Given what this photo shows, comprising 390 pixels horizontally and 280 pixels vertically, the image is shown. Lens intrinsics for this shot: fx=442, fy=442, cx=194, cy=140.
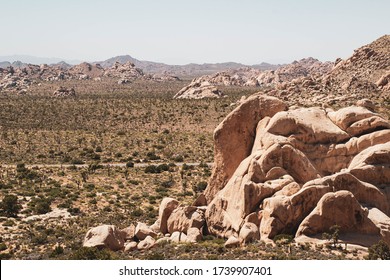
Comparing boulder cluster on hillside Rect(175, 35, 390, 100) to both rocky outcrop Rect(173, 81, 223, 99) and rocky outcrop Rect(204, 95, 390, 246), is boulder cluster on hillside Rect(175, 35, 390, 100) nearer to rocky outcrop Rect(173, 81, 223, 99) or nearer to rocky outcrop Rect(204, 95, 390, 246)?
rocky outcrop Rect(173, 81, 223, 99)

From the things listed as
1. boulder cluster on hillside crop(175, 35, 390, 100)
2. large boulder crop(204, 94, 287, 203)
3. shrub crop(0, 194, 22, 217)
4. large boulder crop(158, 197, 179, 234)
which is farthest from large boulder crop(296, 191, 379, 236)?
boulder cluster on hillside crop(175, 35, 390, 100)

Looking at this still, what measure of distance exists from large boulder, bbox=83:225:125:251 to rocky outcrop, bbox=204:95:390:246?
7.36m

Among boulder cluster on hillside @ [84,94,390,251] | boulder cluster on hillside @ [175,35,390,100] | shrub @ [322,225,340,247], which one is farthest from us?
boulder cluster on hillside @ [175,35,390,100]

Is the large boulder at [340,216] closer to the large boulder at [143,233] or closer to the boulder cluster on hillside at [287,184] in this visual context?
the boulder cluster on hillside at [287,184]

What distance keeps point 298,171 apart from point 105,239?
1553 cm

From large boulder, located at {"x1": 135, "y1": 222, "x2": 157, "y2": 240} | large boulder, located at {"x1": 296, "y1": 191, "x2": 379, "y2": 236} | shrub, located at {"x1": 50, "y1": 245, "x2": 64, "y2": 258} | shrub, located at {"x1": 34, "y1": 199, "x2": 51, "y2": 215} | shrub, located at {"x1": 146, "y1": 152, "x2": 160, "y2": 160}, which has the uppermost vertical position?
large boulder, located at {"x1": 296, "y1": 191, "x2": 379, "y2": 236}

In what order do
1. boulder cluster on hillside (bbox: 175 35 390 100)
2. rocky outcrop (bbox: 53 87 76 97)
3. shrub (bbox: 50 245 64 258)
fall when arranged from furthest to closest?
rocky outcrop (bbox: 53 87 76 97), boulder cluster on hillside (bbox: 175 35 390 100), shrub (bbox: 50 245 64 258)

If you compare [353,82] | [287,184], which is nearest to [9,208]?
[287,184]

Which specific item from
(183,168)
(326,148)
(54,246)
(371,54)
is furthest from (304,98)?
(54,246)

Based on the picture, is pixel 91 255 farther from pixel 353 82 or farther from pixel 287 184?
pixel 353 82

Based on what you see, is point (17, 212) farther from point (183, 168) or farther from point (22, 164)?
point (183, 168)

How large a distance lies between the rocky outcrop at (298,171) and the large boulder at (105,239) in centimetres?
736

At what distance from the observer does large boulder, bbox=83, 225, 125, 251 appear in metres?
32.9

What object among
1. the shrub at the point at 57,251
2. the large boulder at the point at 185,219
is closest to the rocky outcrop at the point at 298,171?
the large boulder at the point at 185,219
